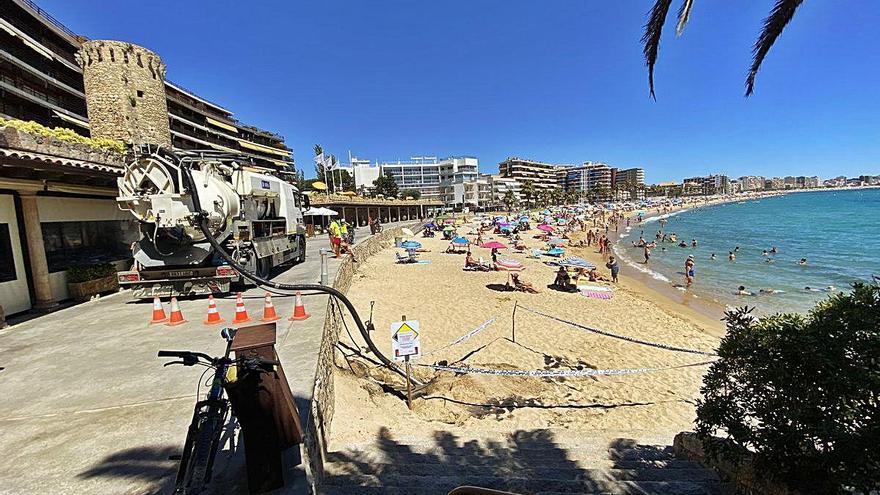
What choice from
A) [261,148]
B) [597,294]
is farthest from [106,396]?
[261,148]

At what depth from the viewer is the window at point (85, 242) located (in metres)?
8.55

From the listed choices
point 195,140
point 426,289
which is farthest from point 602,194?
point 426,289

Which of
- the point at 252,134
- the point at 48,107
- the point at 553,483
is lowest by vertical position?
the point at 553,483

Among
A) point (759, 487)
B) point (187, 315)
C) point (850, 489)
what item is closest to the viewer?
point (850, 489)

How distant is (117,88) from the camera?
25438 millimetres

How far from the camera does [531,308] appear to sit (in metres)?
13.8

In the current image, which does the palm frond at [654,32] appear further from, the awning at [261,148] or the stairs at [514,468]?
the awning at [261,148]

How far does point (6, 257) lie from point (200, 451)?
884cm

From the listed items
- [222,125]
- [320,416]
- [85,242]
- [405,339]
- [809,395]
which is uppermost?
[222,125]

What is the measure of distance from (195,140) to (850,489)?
68257 millimetres

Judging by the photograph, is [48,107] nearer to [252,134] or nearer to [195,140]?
[195,140]

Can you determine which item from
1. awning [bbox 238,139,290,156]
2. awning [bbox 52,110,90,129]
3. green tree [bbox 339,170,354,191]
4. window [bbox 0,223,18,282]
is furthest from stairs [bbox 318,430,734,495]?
green tree [bbox 339,170,354,191]

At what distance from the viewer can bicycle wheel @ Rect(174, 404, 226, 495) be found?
95.5 inches

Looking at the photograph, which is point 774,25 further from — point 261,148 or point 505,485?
point 261,148
